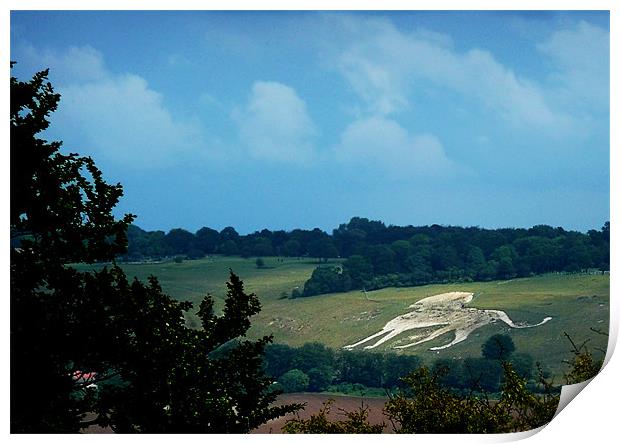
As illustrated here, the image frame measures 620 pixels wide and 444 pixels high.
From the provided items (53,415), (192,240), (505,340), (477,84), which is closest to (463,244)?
(505,340)

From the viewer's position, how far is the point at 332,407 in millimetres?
5398

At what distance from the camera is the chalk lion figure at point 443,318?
235 inches

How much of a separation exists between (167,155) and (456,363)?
2350mm

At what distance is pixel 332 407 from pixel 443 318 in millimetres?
1087

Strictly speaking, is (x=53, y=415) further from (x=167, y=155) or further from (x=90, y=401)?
(x=167, y=155)

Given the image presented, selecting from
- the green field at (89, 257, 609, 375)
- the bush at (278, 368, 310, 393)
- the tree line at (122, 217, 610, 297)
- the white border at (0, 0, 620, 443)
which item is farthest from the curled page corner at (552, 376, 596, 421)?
the bush at (278, 368, 310, 393)

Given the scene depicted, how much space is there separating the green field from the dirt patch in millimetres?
454

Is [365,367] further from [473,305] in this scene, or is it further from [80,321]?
[80,321]

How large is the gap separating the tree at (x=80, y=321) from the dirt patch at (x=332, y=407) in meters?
0.81

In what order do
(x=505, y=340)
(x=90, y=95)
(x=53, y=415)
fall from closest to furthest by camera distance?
(x=53, y=415), (x=90, y=95), (x=505, y=340)

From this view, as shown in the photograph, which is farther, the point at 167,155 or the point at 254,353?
the point at 167,155

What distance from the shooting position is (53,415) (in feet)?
13.5
